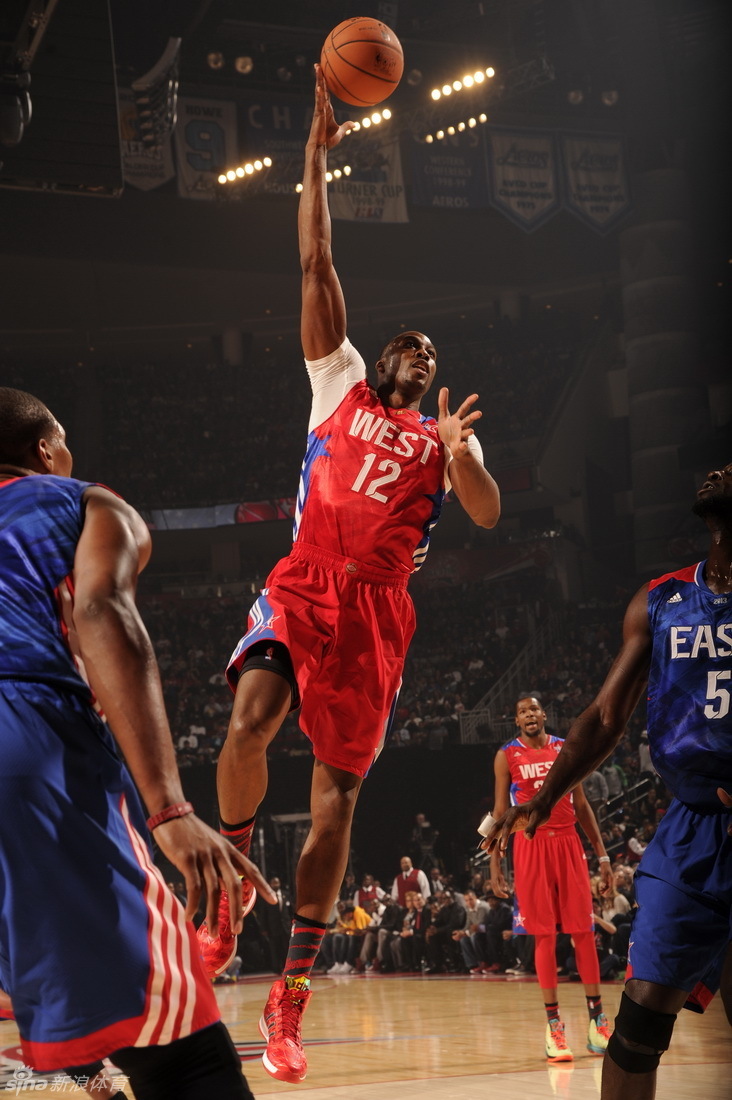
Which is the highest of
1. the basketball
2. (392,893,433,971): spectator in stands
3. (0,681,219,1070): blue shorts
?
the basketball

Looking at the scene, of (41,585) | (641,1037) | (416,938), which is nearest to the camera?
(41,585)

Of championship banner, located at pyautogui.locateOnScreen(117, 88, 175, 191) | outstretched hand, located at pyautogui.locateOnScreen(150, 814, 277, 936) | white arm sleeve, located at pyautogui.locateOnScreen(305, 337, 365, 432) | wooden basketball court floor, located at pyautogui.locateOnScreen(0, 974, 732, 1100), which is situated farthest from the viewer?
championship banner, located at pyautogui.locateOnScreen(117, 88, 175, 191)

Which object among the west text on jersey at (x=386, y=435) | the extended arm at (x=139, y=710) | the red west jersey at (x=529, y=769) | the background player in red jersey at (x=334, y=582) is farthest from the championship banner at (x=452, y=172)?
the extended arm at (x=139, y=710)

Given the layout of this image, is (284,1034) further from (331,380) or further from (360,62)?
(360,62)

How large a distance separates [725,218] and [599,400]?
5.72m

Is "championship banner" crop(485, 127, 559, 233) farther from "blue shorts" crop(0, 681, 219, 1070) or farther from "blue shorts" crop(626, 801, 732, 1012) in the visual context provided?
"blue shorts" crop(0, 681, 219, 1070)

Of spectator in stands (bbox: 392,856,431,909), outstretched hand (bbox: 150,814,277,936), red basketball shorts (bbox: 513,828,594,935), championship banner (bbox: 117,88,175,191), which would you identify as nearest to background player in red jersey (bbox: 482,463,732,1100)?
outstretched hand (bbox: 150,814,277,936)

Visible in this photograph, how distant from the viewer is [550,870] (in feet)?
29.1

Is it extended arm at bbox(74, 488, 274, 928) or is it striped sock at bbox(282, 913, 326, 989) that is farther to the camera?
striped sock at bbox(282, 913, 326, 989)

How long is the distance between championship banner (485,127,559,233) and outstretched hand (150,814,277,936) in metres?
23.5

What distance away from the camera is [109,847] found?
2.17 m

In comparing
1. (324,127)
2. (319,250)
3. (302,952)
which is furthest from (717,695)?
(324,127)

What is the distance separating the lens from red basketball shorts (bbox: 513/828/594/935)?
859 cm

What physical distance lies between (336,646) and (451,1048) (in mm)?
4993
